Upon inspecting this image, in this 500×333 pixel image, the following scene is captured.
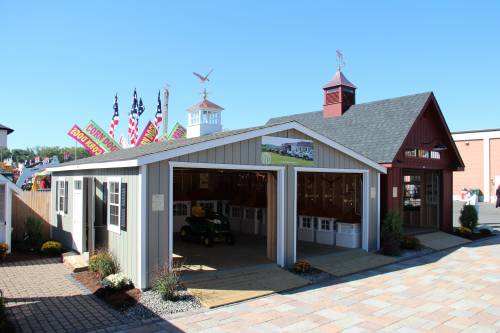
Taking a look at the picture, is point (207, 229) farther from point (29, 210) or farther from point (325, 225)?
point (29, 210)

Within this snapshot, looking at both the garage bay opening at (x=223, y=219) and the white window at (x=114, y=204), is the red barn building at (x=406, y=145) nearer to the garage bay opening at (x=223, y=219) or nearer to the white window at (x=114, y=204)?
the garage bay opening at (x=223, y=219)

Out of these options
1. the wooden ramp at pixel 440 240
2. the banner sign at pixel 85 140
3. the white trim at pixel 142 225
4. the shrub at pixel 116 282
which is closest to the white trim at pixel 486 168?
the wooden ramp at pixel 440 240

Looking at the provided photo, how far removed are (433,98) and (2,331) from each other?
17040mm

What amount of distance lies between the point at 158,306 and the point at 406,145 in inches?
476

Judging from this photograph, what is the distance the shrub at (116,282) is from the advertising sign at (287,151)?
4.48m

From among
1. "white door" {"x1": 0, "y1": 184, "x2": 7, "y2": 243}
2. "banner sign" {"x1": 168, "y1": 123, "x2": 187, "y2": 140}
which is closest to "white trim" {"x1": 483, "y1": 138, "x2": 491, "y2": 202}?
"banner sign" {"x1": 168, "y1": 123, "x2": 187, "y2": 140}

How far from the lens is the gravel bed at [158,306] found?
7698 mm

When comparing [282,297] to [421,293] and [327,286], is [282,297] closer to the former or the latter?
[327,286]

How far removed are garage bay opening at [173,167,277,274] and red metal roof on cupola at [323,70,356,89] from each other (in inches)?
285

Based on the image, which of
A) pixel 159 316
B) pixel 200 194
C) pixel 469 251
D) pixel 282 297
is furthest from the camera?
pixel 200 194

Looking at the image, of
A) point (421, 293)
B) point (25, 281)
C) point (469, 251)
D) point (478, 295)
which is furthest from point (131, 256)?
point (469, 251)

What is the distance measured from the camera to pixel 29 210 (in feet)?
49.8

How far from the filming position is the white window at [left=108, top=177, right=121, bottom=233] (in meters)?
10.0

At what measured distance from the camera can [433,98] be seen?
57.2 ft
